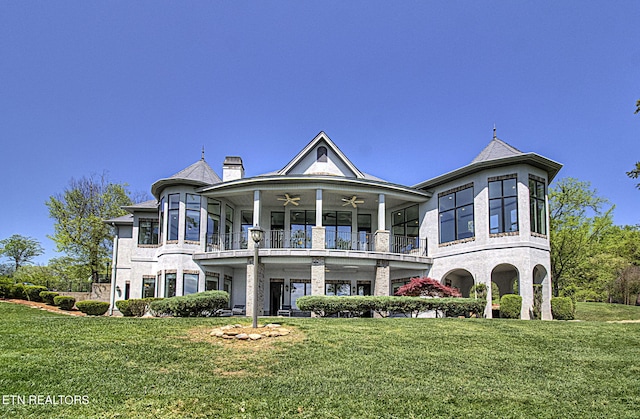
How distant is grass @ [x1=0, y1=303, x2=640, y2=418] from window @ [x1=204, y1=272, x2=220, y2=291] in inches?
353

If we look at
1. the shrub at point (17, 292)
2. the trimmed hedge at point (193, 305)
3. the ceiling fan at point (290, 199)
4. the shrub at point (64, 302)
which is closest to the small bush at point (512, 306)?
the ceiling fan at point (290, 199)

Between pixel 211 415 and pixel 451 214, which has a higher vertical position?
pixel 451 214

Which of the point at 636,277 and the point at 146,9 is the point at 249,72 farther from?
the point at 636,277

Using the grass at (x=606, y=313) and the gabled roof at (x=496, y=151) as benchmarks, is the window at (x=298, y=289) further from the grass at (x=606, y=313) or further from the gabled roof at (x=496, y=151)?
the grass at (x=606, y=313)

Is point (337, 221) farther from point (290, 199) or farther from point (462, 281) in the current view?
point (462, 281)

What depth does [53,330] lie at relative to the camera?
11.6 m

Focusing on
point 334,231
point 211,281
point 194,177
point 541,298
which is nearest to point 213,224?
point 194,177

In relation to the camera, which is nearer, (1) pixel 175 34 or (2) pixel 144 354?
(2) pixel 144 354

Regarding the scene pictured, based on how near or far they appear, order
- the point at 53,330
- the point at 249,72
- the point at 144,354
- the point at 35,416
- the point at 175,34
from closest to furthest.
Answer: the point at 35,416 → the point at 144,354 → the point at 53,330 → the point at 175,34 → the point at 249,72

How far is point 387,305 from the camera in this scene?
1736 cm

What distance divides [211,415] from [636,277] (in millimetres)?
32073

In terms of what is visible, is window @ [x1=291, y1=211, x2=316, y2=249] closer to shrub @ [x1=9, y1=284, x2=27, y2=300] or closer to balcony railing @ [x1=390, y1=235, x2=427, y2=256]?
balcony railing @ [x1=390, y1=235, x2=427, y2=256]

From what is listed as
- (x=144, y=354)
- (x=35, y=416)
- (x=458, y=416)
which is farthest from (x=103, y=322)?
(x=458, y=416)

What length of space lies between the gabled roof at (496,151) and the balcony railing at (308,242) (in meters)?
4.86
